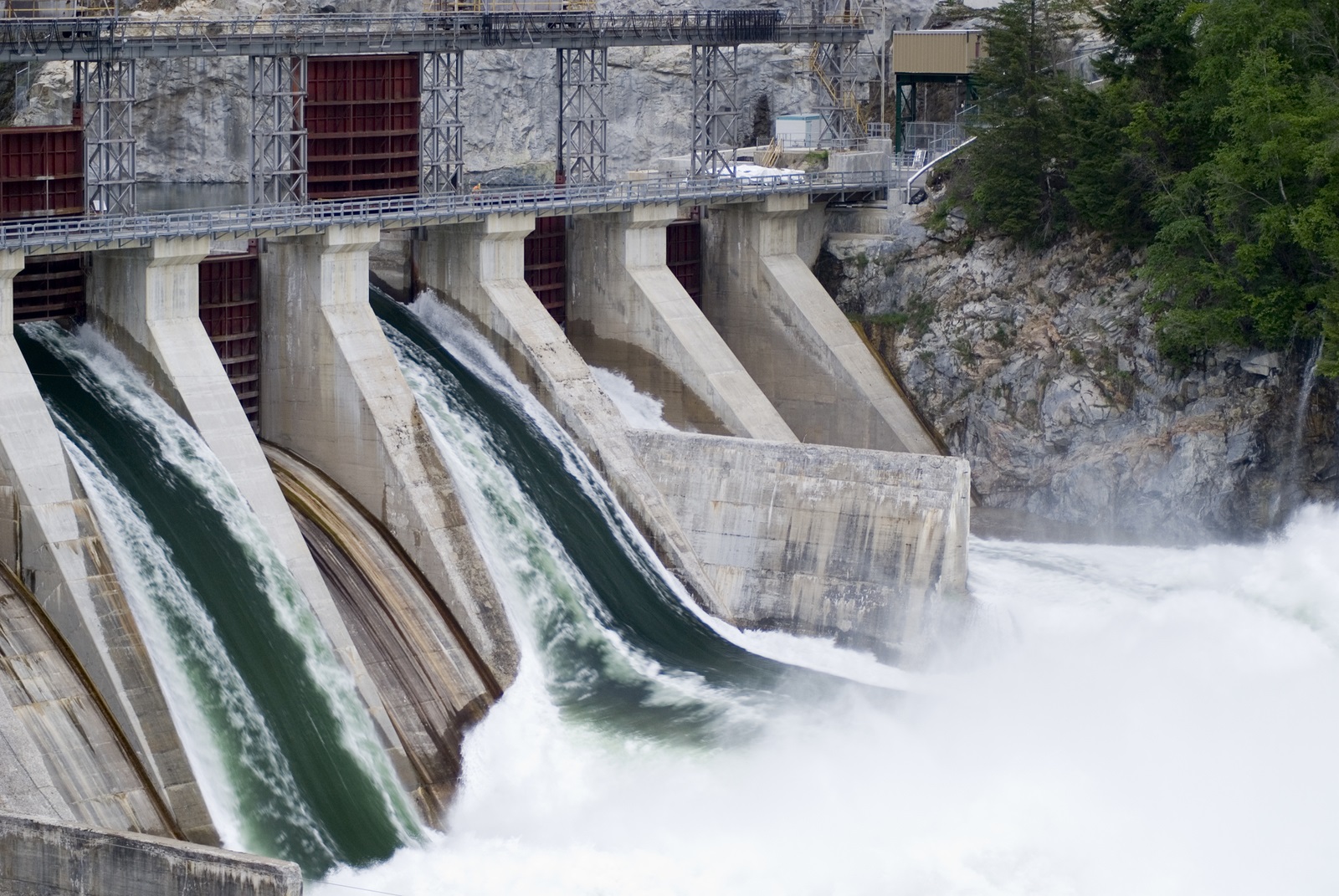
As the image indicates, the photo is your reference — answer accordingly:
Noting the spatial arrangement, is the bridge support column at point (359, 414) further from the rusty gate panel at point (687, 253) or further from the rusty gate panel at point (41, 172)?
the rusty gate panel at point (687, 253)

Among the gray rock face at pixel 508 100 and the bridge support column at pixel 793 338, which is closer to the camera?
the bridge support column at pixel 793 338

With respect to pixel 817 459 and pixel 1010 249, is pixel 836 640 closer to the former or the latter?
pixel 817 459

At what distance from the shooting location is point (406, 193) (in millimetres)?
Result: 49500

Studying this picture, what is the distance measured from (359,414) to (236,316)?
380 cm

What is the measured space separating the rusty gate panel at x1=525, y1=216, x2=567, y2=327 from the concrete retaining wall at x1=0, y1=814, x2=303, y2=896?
84.0 feet

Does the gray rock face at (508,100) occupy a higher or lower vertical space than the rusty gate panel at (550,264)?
higher

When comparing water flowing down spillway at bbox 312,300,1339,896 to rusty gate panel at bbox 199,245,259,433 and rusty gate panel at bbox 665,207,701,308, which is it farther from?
rusty gate panel at bbox 665,207,701,308

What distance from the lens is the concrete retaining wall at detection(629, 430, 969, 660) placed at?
1667 inches

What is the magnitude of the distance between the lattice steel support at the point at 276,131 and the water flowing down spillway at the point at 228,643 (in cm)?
764

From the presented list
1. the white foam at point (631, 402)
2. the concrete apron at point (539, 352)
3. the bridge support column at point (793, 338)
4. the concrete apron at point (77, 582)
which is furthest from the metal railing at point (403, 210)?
the white foam at point (631, 402)

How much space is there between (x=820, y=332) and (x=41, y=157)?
2142cm

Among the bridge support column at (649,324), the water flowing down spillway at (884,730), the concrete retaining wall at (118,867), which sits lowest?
the water flowing down spillway at (884,730)

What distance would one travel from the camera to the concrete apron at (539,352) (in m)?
43.2

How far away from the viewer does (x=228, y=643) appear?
32.5m
